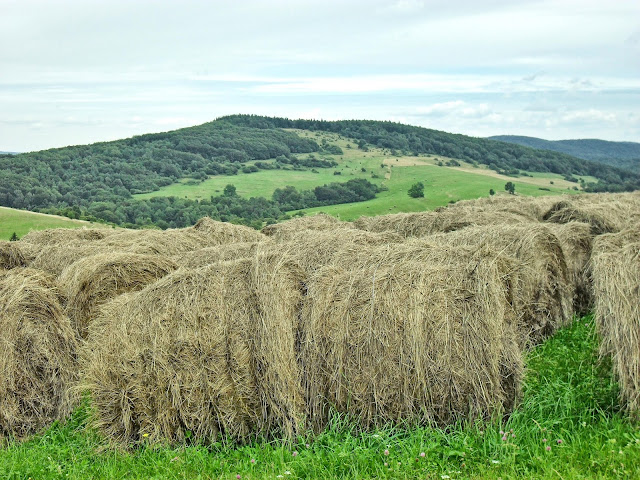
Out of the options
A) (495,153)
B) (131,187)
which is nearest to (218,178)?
(131,187)

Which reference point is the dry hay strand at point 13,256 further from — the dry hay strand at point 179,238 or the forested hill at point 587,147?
the forested hill at point 587,147

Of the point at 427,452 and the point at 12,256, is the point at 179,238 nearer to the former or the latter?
the point at 12,256

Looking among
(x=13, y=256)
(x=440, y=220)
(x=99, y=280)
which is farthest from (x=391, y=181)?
(x=99, y=280)

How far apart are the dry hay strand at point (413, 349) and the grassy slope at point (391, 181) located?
1625 inches

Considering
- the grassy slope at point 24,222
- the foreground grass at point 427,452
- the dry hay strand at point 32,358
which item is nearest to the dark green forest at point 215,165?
the grassy slope at point 24,222

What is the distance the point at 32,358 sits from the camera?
29.3 ft

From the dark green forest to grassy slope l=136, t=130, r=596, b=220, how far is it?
3049 millimetres

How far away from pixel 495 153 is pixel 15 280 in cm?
9151

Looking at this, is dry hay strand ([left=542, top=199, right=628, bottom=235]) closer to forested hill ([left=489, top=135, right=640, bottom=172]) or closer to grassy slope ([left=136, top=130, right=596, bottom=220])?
grassy slope ([left=136, top=130, right=596, bottom=220])

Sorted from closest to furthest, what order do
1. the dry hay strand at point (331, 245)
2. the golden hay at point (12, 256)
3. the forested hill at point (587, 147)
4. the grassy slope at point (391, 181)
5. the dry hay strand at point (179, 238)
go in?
the dry hay strand at point (331, 245) < the dry hay strand at point (179, 238) < the golden hay at point (12, 256) < the grassy slope at point (391, 181) < the forested hill at point (587, 147)

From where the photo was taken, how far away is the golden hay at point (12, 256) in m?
14.2

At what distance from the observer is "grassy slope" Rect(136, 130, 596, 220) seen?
5853cm

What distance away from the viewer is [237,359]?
7.54 metres

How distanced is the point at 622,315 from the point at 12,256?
13292mm
